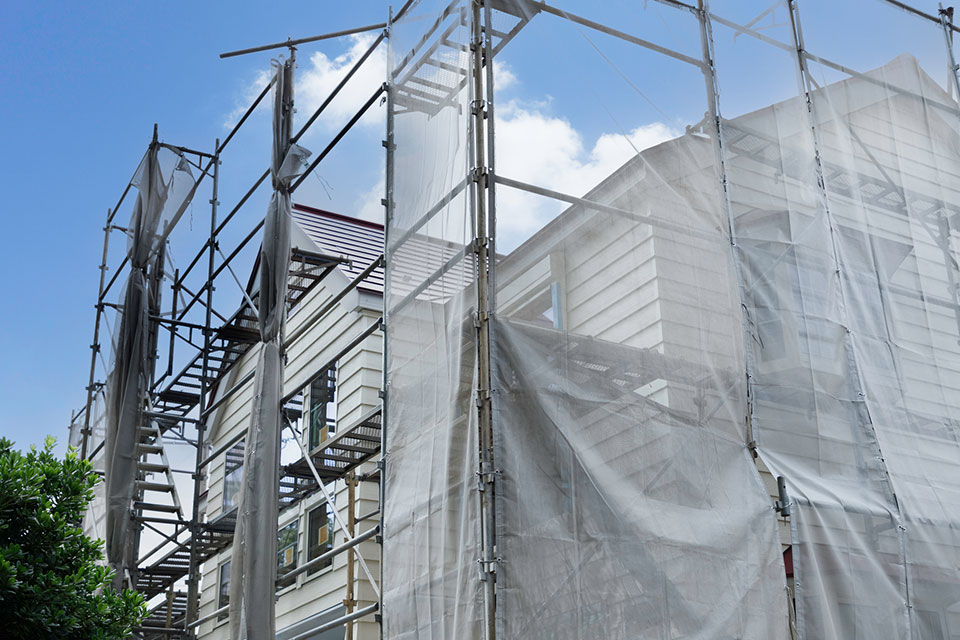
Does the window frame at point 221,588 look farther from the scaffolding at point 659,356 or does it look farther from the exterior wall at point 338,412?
the scaffolding at point 659,356

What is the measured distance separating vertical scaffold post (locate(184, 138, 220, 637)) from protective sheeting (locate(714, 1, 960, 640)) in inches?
267

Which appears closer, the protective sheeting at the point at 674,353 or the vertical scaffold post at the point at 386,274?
the protective sheeting at the point at 674,353

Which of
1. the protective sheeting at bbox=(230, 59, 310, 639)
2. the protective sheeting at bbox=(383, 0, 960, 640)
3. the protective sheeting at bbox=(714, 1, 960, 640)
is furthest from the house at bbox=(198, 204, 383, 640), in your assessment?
the protective sheeting at bbox=(714, 1, 960, 640)

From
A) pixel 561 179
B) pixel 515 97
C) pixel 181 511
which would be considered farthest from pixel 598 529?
pixel 181 511

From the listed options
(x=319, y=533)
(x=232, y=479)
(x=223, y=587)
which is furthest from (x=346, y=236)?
(x=223, y=587)

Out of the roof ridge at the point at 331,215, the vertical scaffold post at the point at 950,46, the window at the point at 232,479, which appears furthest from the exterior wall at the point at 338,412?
the vertical scaffold post at the point at 950,46

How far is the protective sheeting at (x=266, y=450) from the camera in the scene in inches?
366

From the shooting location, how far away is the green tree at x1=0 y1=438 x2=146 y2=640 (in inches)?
268

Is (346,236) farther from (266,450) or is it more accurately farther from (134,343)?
(266,450)

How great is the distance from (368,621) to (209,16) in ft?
181

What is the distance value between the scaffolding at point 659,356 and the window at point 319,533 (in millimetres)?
3125

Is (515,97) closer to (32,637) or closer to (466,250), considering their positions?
(466,250)

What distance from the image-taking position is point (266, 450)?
32.3ft

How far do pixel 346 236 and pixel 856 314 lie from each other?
352 inches
